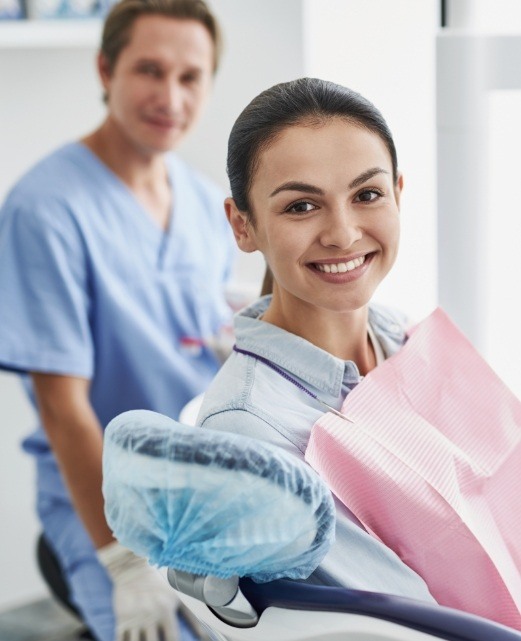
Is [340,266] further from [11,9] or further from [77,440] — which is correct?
[11,9]

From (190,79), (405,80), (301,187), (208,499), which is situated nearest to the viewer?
(208,499)

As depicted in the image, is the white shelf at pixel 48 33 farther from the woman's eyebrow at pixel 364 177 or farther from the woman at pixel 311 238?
the woman's eyebrow at pixel 364 177

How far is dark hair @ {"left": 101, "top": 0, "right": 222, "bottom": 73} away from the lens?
1.58 m

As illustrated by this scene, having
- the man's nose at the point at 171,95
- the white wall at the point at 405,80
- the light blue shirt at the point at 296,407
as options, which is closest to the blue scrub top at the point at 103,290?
the man's nose at the point at 171,95

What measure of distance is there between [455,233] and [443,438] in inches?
12.3

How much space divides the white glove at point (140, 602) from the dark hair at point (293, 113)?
69cm

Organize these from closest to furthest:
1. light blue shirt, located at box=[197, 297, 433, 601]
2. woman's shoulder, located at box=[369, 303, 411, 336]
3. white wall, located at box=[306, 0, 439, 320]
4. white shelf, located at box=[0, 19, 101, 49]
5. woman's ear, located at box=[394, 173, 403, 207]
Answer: light blue shirt, located at box=[197, 297, 433, 601] < woman's ear, located at box=[394, 173, 403, 207] < woman's shoulder, located at box=[369, 303, 411, 336] < white wall, located at box=[306, 0, 439, 320] < white shelf, located at box=[0, 19, 101, 49]

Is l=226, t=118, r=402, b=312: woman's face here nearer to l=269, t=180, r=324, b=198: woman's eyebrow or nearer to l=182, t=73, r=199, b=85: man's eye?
l=269, t=180, r=324, b=198: woman's eyebrow

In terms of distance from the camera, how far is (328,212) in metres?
0.82

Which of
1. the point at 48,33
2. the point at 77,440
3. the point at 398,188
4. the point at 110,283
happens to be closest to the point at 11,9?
the point at 48,33

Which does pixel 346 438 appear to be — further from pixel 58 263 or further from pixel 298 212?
pixel 58 263

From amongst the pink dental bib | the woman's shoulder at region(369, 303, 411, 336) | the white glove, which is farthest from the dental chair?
the white glove

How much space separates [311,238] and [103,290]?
0.77 metres

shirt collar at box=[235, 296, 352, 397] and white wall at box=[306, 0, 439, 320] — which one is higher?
white wall at box=[306, 0, 439, 320]
